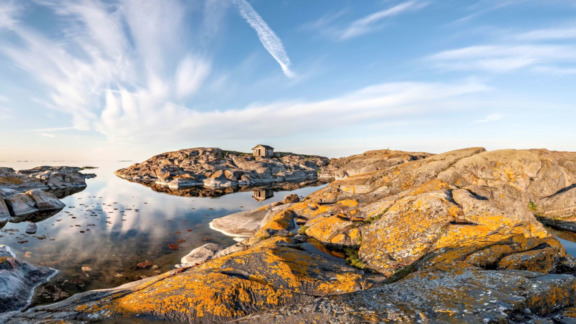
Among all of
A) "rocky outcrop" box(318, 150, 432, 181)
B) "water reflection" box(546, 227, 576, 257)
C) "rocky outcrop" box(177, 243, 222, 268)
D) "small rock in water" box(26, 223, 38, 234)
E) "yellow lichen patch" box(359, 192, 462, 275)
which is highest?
"rocky outcrop" box(318, 150, 432, 181)

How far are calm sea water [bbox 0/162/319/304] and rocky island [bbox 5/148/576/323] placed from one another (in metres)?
4.41

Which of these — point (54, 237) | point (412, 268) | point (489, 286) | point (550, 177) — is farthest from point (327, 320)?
point (54, 237)

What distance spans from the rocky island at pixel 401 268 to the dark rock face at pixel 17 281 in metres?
3.77

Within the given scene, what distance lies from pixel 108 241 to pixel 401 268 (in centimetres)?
2657

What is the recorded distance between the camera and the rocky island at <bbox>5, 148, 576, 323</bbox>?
19.2ft

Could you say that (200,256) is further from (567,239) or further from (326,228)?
(567,239)

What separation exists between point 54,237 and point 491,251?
1399 inches

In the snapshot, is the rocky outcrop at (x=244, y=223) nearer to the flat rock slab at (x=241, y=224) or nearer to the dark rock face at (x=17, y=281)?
the flat rock slab at (x=241, y=224)

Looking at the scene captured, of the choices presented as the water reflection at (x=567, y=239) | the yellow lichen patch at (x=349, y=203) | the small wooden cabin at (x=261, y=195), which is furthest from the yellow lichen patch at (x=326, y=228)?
the small wooden cabin at (x=261, y=195)

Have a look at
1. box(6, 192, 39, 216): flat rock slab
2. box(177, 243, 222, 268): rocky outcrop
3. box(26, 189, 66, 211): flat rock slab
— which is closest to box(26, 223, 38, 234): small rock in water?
box(6, 192, 39, 216): flat rock slab

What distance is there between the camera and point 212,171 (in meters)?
92.7

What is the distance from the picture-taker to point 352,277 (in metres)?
9.80

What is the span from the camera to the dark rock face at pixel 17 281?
1188cm

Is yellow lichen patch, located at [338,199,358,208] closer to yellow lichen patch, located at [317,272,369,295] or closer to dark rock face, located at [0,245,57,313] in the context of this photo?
yellow lichen patch, located at [317,272,369,295]
